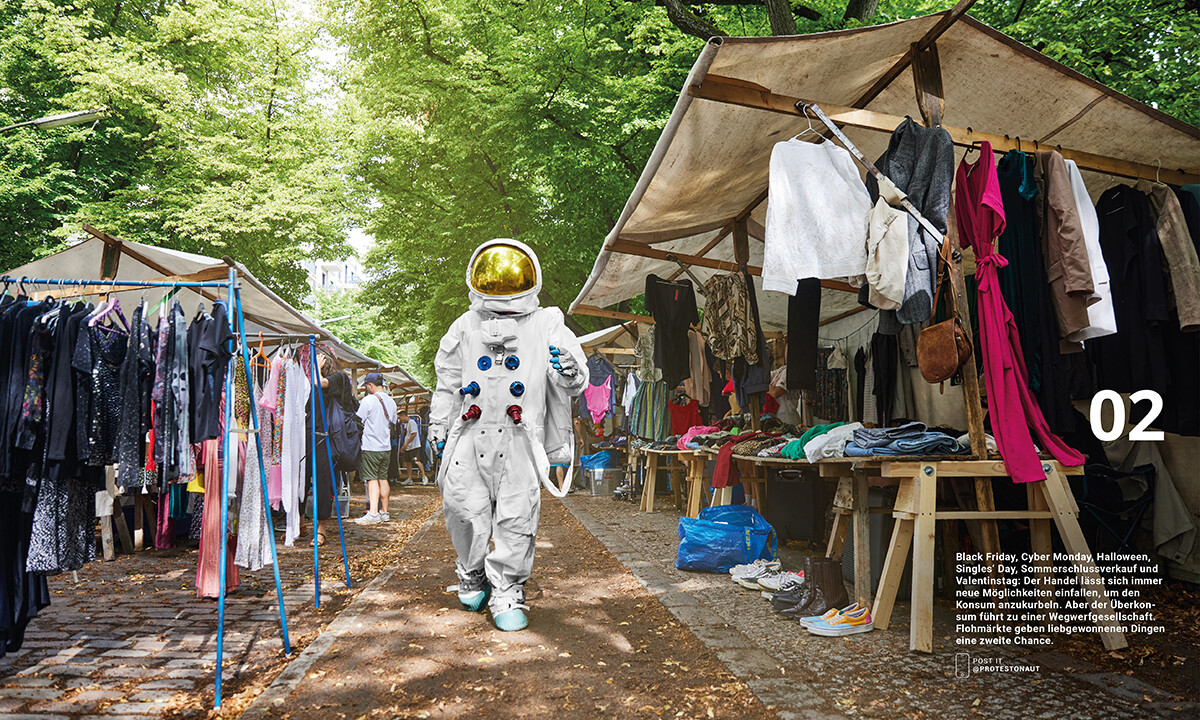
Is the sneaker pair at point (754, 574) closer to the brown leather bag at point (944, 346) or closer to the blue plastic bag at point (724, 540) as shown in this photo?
the blue plastic bag at point (724, 540)

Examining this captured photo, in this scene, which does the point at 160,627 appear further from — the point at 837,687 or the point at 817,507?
the point at 817,507

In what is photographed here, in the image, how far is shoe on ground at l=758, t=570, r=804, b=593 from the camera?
5.63 meters

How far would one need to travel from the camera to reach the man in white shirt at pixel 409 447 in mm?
19016

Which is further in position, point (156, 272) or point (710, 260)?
point (710, 260)

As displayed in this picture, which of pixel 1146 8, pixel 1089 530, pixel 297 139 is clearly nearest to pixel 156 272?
pixel 1089 530

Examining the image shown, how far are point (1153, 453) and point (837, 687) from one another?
4112mm

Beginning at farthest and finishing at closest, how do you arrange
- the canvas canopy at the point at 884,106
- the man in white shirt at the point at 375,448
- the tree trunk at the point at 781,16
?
1. the man in white shirt at the point at 375,448
2. the tree trunk at the point at 781,16
3. the canvas canopy at the point at 884,106

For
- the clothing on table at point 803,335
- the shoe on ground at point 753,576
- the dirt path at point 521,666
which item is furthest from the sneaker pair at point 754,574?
the clothing on table at point 803,335

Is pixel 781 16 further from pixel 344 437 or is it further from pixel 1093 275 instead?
pixel 344 437

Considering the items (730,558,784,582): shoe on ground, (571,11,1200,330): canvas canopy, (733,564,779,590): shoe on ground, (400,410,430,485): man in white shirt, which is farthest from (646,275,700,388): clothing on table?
(400,410,430,485): man in white shirt

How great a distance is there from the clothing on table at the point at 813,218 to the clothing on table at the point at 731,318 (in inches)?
124

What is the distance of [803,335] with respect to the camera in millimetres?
7020

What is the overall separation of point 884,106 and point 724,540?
3.94m

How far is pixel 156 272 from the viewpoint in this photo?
771 cm
